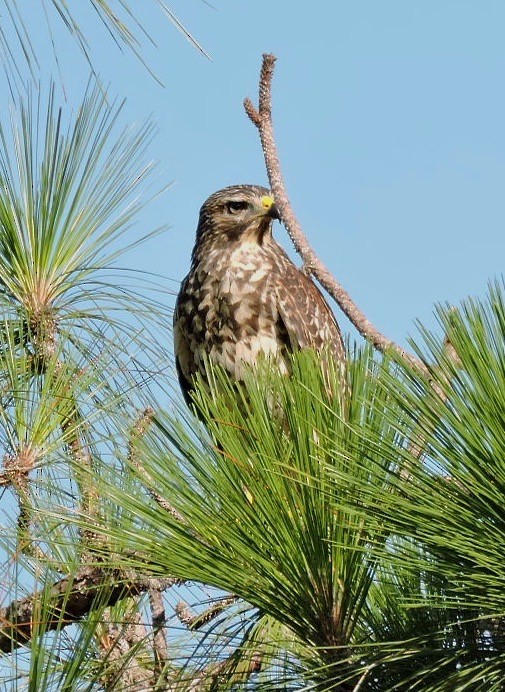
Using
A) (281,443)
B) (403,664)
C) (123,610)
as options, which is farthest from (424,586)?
(123,610)

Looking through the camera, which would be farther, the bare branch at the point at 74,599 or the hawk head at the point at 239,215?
the hawk head at the point at 239,215

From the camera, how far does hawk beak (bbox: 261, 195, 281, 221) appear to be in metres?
4.86

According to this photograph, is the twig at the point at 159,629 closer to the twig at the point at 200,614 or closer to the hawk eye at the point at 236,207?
the twig at the point at 200,614

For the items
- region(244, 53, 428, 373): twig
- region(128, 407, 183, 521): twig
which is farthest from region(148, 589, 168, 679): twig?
region(244, 53, 428, 373): twig

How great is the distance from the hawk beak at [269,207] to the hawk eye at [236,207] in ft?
0.37

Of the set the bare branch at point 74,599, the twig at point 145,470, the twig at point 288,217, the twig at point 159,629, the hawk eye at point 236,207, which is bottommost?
the twig at point 159,629

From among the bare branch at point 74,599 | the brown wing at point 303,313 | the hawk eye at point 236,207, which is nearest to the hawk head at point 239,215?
the hawk eye at point 236,207

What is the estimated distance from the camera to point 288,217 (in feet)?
10.9

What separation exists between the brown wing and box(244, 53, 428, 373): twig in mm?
1015

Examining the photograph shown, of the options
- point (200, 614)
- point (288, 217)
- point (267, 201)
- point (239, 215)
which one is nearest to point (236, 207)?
point (239, 215)

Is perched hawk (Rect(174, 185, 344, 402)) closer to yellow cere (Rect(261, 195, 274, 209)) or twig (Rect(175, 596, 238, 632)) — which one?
yellow cere (Rect(261, 195, 274, 209))

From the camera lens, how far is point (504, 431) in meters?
1.74

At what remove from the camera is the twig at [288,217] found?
3.14 metres

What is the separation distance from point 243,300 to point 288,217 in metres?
1.24
